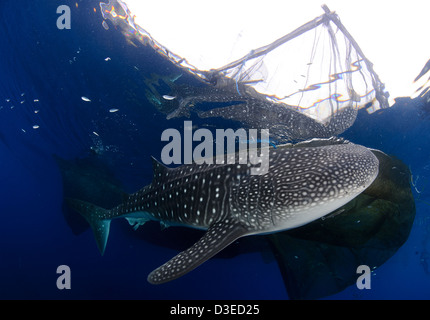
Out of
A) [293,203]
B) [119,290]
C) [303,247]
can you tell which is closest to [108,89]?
[293,203]

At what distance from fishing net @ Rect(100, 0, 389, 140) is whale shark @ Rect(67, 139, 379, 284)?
3798mm

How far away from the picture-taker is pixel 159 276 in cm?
318

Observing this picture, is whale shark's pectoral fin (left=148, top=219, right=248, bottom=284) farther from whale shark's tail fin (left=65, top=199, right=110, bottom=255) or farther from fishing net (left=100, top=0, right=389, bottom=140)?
fishing net (left=100, top=0, right=389, bottom=140)

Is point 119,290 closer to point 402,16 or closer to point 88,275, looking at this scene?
point 88,275

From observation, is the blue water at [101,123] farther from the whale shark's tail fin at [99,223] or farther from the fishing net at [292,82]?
the whale shark's tail fin at [99,223]

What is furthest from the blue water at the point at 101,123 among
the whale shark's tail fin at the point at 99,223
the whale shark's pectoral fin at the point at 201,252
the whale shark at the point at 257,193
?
the whale shark's pectoral fin at the point at 201,252

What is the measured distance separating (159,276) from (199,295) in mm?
21203

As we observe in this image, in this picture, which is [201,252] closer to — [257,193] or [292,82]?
[257,193]

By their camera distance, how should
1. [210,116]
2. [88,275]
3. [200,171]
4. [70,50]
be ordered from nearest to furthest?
[200,171] → [70,50] → [210,116] → [88,275]

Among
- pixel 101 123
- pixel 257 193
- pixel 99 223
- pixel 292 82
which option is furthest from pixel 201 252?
pixel 101 123

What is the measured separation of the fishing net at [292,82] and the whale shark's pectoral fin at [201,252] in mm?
5265

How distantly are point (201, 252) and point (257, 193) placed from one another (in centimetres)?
132

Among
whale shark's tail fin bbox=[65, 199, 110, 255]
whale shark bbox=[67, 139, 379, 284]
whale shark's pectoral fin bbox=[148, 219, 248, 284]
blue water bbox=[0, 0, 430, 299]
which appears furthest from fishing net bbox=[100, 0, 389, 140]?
whale shark's pectoral fin bbox=[148, 219, 248, 284]

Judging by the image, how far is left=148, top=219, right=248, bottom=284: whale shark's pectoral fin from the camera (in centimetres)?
313
